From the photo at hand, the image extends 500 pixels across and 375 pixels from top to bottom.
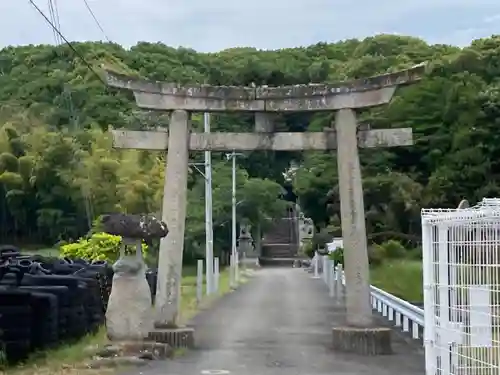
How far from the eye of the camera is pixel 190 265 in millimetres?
52344

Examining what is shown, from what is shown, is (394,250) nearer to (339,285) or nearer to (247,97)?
(339,285)

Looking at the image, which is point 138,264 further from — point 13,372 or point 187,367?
point 13,372

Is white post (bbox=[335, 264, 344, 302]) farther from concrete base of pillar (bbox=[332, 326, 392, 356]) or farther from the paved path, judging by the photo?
Answer: concrete base of pillar (bbox=[332, 326, 392, 356])

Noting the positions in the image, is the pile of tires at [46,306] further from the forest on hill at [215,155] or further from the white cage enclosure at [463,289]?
the forest on hill at [215,155]

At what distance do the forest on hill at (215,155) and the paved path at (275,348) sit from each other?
433 inches

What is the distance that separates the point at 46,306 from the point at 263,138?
530cm

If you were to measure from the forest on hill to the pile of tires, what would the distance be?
17442 mm

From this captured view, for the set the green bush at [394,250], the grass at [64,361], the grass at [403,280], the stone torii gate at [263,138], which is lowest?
the grass at [64,361]

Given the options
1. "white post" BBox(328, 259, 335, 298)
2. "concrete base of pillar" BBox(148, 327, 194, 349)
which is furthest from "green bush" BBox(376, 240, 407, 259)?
"concrete base of pillar" BBox(148, 327, 194, 349)

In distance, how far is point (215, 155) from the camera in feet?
210

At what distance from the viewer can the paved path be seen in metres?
12.5

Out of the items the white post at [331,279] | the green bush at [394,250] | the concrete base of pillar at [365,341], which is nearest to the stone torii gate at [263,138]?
the concrete base of pillar at [365,341]

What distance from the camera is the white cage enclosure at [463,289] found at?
21.2 ft

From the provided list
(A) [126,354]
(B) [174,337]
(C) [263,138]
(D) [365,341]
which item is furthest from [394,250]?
(A) [126,354]
